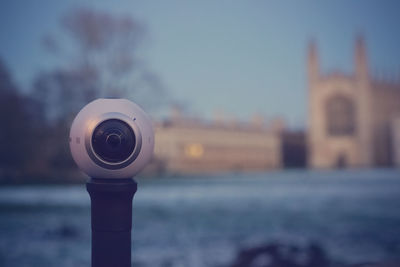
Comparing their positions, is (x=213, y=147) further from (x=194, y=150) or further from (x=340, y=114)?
(x=340, y=114)

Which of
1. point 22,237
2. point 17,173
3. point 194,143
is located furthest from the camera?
point 194,143

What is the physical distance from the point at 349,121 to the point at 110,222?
45804mm

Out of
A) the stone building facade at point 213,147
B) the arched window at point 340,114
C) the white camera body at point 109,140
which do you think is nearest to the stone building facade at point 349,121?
the arched window at point 340,114

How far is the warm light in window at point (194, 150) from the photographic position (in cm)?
3538

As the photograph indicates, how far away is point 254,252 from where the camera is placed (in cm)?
401

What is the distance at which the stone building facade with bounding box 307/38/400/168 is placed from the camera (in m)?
43.7

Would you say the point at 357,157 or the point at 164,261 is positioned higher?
the point at 357,157

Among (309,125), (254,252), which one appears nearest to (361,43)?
(309,125)

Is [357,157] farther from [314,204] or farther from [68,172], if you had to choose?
[314,204]

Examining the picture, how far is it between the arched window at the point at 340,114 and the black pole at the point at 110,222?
149ft

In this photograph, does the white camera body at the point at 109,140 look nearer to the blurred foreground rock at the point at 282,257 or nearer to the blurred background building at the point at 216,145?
the blurred foreground rock at the point at 282,257

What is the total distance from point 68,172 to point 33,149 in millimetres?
2166

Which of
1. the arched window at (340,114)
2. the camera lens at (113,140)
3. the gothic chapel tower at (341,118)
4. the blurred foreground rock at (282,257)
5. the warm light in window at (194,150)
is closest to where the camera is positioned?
the camera lens at (113,140)

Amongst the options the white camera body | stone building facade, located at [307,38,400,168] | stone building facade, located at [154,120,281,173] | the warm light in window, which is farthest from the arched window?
the white camera body
